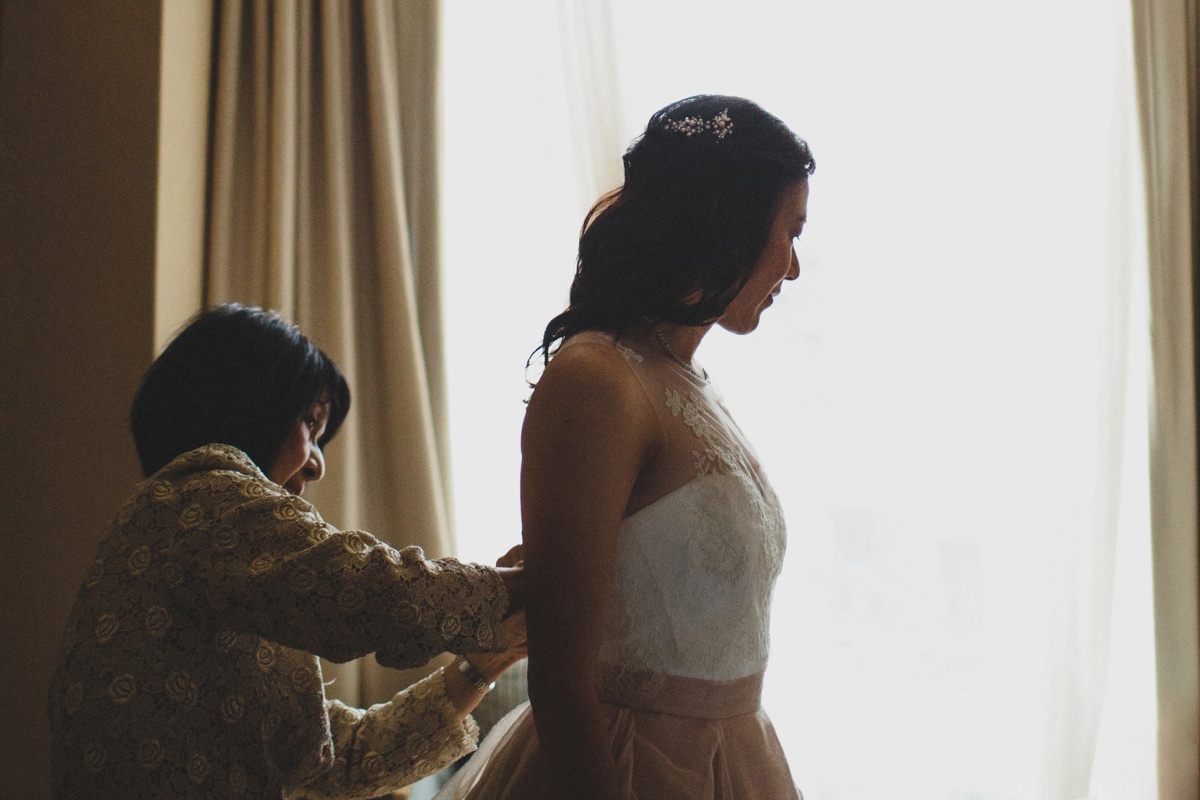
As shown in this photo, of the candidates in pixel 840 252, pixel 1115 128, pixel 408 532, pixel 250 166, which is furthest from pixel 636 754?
pixel 1115 128

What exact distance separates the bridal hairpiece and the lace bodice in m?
0.31

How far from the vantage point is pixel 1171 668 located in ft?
7.66

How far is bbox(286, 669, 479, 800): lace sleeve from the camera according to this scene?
57.2 inches

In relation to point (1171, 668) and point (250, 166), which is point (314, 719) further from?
point (1171, 668)

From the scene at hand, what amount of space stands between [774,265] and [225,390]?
77 cm

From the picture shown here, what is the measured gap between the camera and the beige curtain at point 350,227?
7.97ft

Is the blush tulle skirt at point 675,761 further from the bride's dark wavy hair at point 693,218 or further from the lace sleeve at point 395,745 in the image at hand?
the bride's dark wavy hair at point 693,218

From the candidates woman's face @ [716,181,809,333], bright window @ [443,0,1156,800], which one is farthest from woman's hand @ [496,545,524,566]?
bright window @ [443,0,1156,800]

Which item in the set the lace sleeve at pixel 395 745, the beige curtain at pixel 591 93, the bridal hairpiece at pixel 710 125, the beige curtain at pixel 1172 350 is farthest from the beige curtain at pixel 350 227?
the beige curtain at pixel 1172 350

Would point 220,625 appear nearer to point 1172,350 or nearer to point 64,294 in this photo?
point 64,294

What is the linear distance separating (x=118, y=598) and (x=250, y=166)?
1.61 metres

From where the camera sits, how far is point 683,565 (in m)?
1.19

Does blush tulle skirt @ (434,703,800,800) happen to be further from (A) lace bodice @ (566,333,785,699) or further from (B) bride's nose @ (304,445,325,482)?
(B) bride's nose @ (304,445,325,482)

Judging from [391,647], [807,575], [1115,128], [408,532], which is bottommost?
[807,575]
